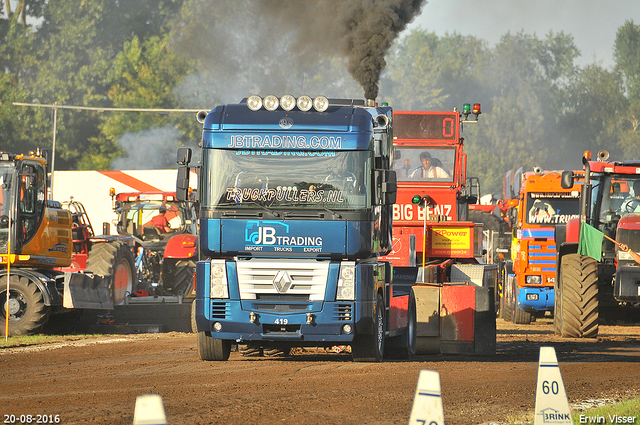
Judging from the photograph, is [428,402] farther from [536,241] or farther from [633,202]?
[536,241]

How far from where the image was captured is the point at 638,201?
16.2m

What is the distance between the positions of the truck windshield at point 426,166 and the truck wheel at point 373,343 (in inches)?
277

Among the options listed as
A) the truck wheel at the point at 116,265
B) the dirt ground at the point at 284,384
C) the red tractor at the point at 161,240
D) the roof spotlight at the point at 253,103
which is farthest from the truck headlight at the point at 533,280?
the roof spotlight at the point at 253,103

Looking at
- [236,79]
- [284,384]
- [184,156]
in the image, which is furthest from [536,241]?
[236,79]

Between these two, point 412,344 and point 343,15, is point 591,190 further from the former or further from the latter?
point 343,15

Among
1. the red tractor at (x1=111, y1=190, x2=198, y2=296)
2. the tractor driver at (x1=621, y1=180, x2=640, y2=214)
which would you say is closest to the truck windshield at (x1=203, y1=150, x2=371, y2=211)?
the tractor driver at (x1=621, y1=180, x2=640, y2=214)

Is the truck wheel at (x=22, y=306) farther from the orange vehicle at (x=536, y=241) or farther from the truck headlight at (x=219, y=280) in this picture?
the orange vehicle at (x=536, y=241)

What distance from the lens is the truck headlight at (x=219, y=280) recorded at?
1099 cm

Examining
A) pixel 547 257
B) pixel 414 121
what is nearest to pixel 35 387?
pixel 414 121

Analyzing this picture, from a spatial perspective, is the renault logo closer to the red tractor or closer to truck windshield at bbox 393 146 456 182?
truck windshield at bbox 393 146 456 182

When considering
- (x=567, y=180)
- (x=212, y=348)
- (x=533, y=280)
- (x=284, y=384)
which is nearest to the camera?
(x=284, y=384)

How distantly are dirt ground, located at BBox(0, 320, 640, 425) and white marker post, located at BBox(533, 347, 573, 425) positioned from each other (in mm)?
1664

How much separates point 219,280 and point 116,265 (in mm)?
8411

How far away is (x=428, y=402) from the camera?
5.09 meters
